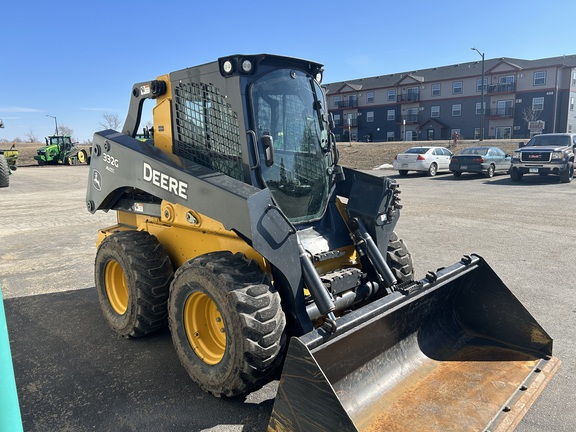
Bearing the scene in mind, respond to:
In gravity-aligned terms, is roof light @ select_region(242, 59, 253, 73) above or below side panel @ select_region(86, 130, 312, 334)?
above

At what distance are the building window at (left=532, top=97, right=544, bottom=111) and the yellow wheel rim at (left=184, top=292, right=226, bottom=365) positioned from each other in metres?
48.4

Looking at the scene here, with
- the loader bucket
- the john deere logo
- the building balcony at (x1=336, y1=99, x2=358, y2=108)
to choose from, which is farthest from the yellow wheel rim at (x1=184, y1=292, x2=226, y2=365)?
the building balcony at (x1=336, y1=99, x2=358, y2=108)

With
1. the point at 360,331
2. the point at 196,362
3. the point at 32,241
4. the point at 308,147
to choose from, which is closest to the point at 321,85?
the point at 308,147

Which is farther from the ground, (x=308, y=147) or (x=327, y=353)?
(x=308, y=147)

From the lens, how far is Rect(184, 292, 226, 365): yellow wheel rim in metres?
3.30

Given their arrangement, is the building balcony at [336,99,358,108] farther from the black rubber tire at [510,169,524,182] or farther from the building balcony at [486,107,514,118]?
the black rubber tire at [510,169,524,182]

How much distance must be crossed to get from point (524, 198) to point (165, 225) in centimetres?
1235

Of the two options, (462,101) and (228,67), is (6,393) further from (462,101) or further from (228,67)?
(462,101)

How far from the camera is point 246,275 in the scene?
2.95m

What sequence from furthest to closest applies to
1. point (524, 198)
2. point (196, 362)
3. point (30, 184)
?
point (30, 184)
point (524, 198)
point (196, 362)

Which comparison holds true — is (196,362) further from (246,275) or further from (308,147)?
(308,147)

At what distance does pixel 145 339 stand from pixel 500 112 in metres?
49.2

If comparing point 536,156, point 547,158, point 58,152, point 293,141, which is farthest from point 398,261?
point 58,152

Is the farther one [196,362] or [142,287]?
[142,287]
